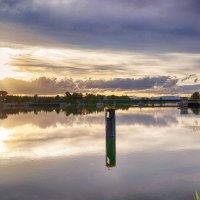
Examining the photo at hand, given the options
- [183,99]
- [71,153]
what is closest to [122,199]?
[71,153]

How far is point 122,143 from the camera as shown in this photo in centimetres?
4131

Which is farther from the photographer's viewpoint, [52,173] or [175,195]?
[52,173]

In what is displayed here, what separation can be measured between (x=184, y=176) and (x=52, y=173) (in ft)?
26.0

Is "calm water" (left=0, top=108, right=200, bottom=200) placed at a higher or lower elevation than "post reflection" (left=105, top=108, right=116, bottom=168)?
lower

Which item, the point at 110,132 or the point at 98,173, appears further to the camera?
the point at 110,132

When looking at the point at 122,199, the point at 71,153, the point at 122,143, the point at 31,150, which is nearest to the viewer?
the point at 122,199

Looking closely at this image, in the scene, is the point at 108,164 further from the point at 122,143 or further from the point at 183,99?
the point at 183,99

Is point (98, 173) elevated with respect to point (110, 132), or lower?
lower

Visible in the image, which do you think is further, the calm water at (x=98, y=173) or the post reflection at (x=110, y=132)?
the post reflection at (x=110, y=132)

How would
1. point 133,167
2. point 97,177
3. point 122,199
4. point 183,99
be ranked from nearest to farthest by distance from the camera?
point 122,199 < point 97,177 < point 133,167 < point 183,99

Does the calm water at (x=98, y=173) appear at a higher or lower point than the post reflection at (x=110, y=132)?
lower

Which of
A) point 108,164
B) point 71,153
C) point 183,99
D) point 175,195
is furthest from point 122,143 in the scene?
point 183,99

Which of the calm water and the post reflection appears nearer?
the calm water

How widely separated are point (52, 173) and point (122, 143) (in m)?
18.0
